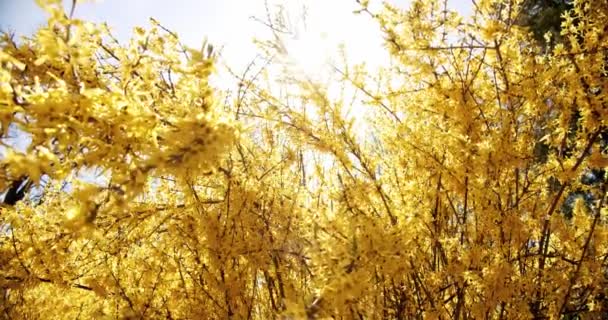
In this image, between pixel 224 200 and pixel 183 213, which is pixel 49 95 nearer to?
pixel 224 200

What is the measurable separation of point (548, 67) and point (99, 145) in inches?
94.0

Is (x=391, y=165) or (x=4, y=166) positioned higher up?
(x=391, y=165)

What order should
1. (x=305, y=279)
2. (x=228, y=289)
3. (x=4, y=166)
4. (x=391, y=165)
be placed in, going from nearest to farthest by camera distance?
(x=4, y=166)
(x=228, y=289)
(x=305, y=279)
(x=391, y=165)

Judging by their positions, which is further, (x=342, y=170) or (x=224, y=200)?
(x=342, y=170)

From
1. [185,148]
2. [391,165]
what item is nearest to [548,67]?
[391,165]

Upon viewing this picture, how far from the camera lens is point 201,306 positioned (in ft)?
9.90

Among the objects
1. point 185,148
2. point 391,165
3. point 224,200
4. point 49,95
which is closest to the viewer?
point 49,95

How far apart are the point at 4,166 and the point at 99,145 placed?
→ 15.3 inches

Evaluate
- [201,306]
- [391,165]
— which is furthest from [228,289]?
[391,165]

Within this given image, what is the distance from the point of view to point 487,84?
287 centimetres

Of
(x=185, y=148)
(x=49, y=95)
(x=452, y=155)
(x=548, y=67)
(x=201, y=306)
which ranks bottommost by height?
(x=201, y=306)

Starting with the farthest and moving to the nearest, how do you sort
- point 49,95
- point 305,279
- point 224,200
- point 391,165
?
point 391,165
point 305,279
point 224,200
point 49,95

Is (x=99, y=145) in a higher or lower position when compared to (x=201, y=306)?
higher

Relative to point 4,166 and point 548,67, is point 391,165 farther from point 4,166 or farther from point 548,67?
point 4,166
